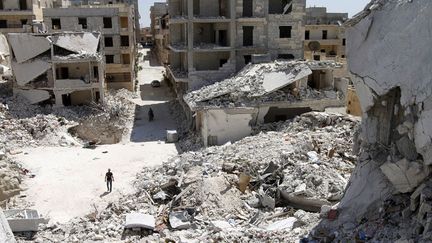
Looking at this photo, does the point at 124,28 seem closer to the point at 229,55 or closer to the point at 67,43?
the point at 67,43

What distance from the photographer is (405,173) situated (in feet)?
35.5

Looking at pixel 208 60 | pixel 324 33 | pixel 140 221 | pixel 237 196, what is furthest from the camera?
pixel 324 33

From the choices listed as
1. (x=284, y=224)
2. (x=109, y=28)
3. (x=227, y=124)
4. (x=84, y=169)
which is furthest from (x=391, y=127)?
(x=109, y=28)

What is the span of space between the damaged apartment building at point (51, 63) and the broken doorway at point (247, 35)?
35.8ft

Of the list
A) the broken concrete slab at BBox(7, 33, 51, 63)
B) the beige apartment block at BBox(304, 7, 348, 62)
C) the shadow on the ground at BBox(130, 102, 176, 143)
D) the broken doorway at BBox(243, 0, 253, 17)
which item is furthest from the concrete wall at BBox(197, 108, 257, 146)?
the beige apartment block at BBox(304, 7, 348, 62)

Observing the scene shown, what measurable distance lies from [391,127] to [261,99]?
49.4 ft

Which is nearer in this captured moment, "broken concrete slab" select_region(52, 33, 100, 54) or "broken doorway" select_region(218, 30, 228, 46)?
"broken concrete slab" select_region(52, 33, 100, 54)

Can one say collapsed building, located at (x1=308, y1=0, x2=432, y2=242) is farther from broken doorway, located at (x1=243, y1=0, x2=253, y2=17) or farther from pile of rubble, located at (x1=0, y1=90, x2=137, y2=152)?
broken doorway, located at (x1=243, y1=0, x2=253, y2=17)

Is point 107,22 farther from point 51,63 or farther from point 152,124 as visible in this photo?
point 152,124

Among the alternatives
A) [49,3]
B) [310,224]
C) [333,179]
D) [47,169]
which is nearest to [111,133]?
[47,169]

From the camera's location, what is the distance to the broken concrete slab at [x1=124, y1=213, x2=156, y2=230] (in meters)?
15.8

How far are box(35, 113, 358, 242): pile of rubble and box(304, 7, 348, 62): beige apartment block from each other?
33.4 m

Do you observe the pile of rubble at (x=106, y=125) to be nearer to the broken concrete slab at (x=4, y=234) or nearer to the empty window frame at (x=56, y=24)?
the empty window frame at (x=56, y=24)

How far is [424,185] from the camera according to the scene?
10359 millimetres
